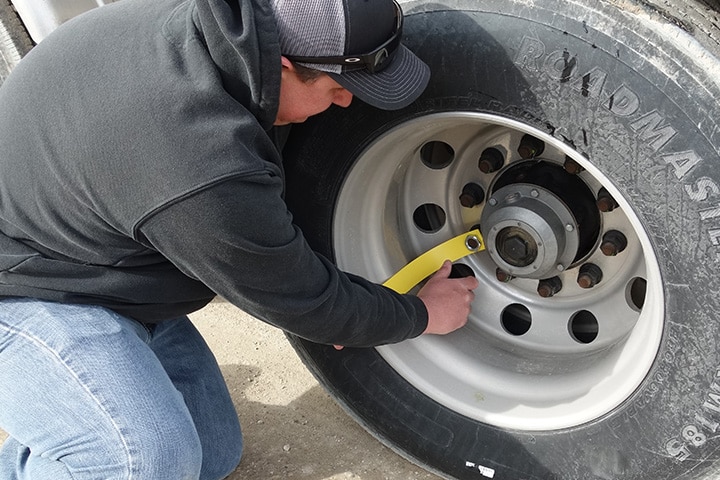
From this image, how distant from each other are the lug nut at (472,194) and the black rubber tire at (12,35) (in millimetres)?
1362

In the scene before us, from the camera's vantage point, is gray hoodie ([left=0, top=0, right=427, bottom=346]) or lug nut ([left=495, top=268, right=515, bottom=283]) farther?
lug nut ([left=495, top=268, right=515, bottom=283])

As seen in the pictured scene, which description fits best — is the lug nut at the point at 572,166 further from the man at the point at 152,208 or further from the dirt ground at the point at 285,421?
the dirt ground at the point at 285,421

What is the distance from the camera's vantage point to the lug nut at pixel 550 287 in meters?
2.12

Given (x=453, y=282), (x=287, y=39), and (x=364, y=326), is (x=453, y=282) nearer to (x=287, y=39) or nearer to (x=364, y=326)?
(x=364, y=326)

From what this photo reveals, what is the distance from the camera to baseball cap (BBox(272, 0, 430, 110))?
154 centimetres

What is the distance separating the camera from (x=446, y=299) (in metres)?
2.10

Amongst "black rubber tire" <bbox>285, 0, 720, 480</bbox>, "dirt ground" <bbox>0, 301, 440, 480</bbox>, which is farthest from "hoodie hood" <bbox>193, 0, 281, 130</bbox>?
"dirt ground" <bbox>0, 301, 440, 480</bbox>

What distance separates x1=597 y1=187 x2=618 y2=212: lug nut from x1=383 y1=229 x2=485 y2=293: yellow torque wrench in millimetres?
372

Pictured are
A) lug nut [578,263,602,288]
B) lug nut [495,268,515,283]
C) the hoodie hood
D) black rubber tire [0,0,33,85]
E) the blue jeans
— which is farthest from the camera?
black rubber tire [0,0,33,85]

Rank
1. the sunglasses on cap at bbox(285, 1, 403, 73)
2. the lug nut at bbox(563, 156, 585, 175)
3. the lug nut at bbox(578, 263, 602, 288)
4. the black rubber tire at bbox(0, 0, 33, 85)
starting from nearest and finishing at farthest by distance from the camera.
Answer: the sunglasses on cap at bbox(285, 1, 403, 73) < the lug nut at bbox(563, 156, 585, 175) < the lug nut at bbox(578, 263, 602, 288) < the black rubber tire at bbox(0, 0, 33, 85)

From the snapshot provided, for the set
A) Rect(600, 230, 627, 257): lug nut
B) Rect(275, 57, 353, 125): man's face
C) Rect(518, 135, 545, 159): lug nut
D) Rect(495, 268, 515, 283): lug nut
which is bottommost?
Rect(495, 268, 515, 283): lug nut

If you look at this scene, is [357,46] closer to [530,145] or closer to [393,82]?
[393,82]

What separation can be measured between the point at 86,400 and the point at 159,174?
571mm

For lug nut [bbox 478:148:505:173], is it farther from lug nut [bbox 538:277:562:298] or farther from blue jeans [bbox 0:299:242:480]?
blue jeans [bbox 0:299:242:480]
